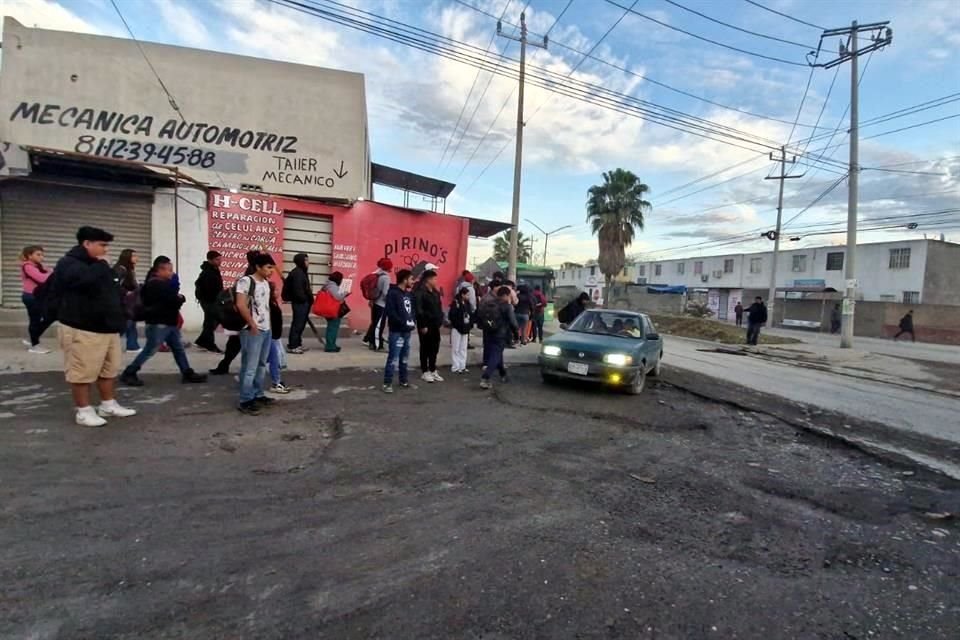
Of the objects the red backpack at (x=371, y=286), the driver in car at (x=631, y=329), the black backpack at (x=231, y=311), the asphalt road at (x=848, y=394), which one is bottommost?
the asphalt road at (x=848, y=394)

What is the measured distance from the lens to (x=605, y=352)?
7547 mm

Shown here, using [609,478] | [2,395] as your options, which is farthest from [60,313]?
[609,478]

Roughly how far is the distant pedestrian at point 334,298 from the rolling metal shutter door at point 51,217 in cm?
455

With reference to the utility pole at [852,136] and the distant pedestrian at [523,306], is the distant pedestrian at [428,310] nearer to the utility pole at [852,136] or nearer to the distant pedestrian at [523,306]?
the distant pedestrian at [523,306]

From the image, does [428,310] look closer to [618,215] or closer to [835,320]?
[618,215]

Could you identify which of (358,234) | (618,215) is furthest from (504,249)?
(358,234)

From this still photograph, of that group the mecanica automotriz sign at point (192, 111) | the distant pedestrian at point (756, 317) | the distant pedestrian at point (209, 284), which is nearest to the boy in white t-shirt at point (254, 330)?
the distant pedestrian at point (209, 284)

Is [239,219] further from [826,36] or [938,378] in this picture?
[826,36]

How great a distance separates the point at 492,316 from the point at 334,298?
3308 mm

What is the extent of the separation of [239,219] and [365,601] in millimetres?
10788

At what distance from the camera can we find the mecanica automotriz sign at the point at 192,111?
11031 millimetres

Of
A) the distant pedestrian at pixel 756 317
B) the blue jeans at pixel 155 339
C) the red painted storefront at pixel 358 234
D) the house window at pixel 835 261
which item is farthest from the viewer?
the house window at pixel 835 261

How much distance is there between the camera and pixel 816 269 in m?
43.3

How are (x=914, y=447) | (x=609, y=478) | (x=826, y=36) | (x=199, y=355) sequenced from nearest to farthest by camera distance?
1. (x=609, y=478)
2. (x=914, y=447)
3. (x=199, y=355)
4. (x=826, y=36)
